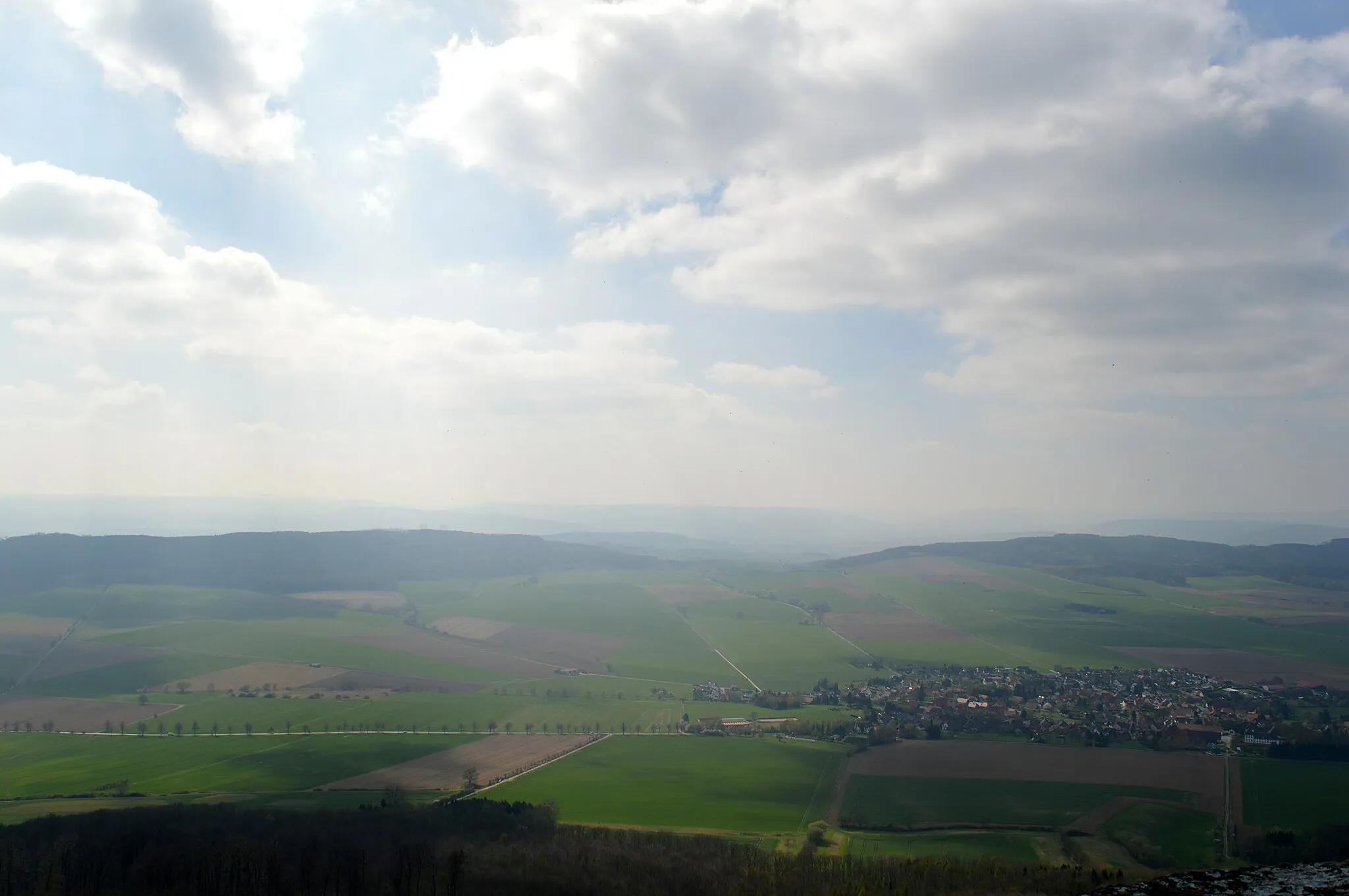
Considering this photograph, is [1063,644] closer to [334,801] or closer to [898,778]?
[898,778]

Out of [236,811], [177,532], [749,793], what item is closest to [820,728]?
[749,793]

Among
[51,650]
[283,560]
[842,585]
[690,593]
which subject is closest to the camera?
[51,650]

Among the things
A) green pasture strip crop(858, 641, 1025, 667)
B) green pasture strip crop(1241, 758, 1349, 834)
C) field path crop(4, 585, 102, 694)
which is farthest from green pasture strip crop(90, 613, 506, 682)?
green pasture strip crop(1241, 758, 1349, 834)

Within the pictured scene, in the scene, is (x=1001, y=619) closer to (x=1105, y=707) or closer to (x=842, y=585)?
(x=842, y=585)

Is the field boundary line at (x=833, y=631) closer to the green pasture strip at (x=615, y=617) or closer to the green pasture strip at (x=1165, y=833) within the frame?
the green pasture strip at (x=615, y=617)

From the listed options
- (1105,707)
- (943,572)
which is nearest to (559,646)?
(1105,707)

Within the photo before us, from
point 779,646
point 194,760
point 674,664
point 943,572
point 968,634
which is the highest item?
point 943,572

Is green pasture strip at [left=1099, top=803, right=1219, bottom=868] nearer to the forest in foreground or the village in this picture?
the forest in foreground

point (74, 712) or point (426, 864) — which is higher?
point (426, 864)
